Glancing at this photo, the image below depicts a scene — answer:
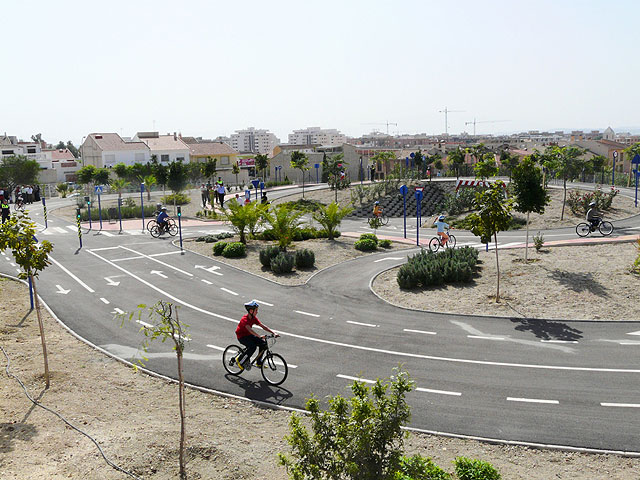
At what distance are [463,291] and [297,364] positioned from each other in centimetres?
736

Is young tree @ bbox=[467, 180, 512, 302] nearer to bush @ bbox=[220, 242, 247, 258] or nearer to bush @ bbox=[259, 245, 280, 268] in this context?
bush @ bbox=[259, 245, 280, 268]

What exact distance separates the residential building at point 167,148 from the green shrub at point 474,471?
3424 inches

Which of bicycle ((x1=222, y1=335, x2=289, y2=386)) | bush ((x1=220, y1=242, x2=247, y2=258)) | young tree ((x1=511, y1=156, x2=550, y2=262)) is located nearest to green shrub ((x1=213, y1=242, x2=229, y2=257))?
bush ((x1=220, y1=242, x2=247, y2=258))

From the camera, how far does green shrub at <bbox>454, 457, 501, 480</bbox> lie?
7612mm

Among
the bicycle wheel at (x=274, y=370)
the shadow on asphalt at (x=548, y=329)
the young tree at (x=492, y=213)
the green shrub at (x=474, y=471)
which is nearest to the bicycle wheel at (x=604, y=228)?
the young tree at (x=492, y=213)

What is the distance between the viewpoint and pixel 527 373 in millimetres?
11875

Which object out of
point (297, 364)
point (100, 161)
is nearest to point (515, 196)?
point (297, 364)

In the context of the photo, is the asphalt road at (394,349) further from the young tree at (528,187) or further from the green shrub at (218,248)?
the young tree at (528,187)

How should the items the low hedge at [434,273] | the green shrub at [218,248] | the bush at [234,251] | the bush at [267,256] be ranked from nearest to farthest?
the low hedge at [434,273] < the bush at [267,256] < the bush at [234,251] < the green shrub at [218,248]

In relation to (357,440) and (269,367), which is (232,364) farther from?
(357,440)

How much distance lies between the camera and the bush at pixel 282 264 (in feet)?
71.2

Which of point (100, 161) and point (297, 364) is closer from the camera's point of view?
point (297, 364)

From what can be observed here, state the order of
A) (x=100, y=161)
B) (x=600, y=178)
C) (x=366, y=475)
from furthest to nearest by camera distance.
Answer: (x=100, y=161), (x=600, y=178), (x=366, y=475)

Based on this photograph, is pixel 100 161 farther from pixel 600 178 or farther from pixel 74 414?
pixel 74 414
